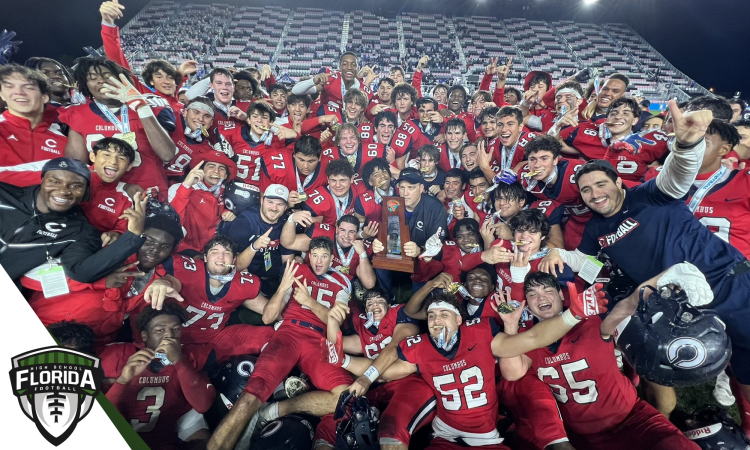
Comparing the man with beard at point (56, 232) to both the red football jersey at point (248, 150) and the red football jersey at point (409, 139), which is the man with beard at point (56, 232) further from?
the red football jersey at point (409, 139)

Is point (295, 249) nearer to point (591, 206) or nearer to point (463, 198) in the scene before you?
point (463, 198)

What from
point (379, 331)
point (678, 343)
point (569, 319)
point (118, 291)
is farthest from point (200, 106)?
point (678, 343)

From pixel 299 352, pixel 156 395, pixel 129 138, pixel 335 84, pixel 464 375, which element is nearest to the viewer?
pixel 156 395

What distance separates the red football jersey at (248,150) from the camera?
9.66 ft

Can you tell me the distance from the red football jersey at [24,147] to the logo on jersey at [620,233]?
3644mm

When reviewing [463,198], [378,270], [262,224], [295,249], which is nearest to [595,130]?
[463,198]

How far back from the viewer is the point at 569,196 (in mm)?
2340

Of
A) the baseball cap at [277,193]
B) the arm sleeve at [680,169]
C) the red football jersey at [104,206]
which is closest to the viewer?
the arm sleeve at [680,169]

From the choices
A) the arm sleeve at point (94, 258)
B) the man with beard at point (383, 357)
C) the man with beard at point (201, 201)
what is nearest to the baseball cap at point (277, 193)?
the man with beard at point (201, 201)

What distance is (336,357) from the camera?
1.87m

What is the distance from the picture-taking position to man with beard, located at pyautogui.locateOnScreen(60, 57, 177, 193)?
2174 mm

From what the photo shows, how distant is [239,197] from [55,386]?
1.75m

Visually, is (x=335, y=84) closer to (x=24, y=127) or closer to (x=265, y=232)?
(x=265, y=232)

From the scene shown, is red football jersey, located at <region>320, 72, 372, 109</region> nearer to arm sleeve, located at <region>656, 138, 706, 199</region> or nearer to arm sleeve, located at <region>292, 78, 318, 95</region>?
arm sleeve, located at <region>292, 78, 318, 95</region>
